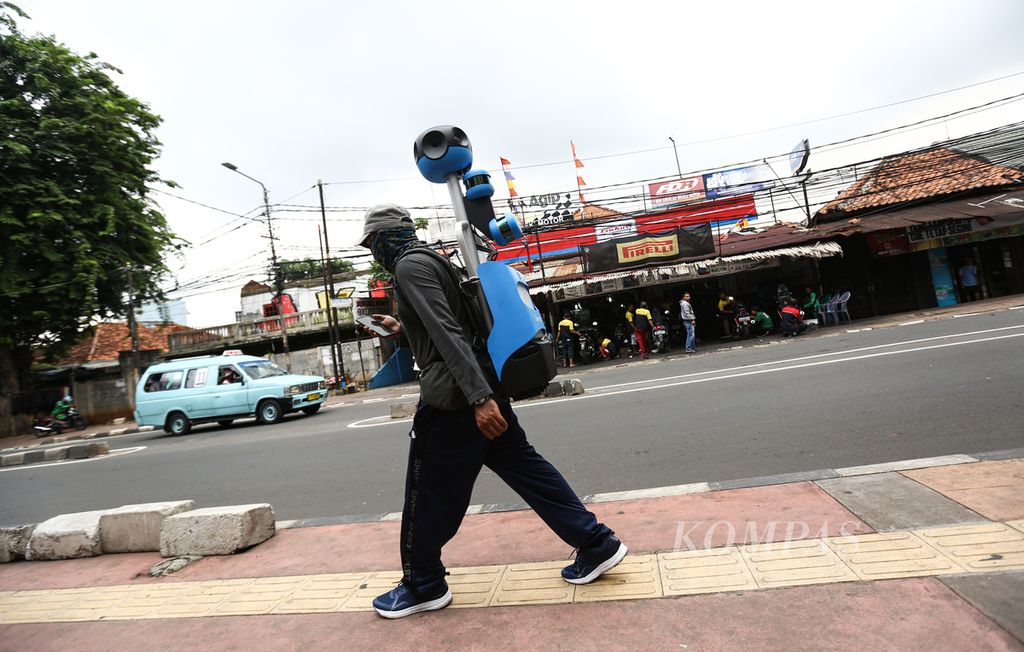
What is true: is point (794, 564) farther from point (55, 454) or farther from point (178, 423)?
point (178, 423)

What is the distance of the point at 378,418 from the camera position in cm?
1140

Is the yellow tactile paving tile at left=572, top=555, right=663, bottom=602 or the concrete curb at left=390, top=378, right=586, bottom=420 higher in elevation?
the concrete curb at left=390, top=378, right=586, bottom=420

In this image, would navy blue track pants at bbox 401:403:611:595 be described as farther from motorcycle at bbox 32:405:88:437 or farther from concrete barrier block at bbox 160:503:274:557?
motorcycle at bbox 32:405:88:437

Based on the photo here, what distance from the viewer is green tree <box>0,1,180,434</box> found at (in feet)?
59.6

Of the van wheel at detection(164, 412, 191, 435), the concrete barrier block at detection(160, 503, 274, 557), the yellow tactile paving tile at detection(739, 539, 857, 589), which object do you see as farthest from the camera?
the van wheel at detection(164, 412, 191, 435)

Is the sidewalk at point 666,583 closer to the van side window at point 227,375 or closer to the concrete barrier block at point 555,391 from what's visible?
the concrete barrier block at point 555,391

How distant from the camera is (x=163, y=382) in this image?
15.1 m

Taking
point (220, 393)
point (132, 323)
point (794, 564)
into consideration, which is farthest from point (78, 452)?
point (794, 564)

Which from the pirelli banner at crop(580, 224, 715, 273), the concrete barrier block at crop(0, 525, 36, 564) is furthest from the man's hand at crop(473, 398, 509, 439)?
the pirelli banner at crop(580, 224, 715, 273)

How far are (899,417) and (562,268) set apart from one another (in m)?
17.8

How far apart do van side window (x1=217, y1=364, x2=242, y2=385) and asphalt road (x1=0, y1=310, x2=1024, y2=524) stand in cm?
294

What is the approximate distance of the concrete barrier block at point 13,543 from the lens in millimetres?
4656

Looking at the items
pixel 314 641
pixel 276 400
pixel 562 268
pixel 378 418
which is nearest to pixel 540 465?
pixel 314 641

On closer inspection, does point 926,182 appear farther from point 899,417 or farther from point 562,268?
point 899,417
